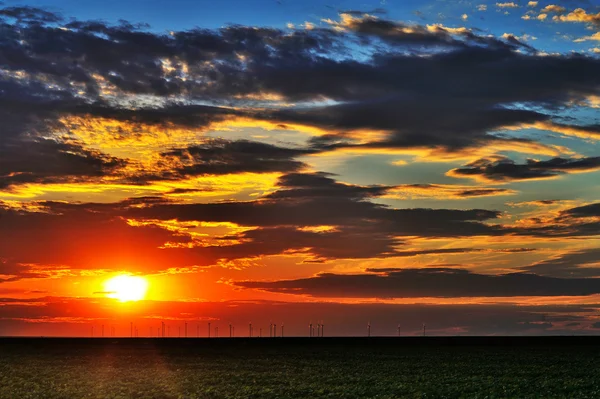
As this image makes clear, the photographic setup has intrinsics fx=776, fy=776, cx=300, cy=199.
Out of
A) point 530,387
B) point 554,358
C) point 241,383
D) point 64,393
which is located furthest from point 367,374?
point 554,358

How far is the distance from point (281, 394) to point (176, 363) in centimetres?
4567

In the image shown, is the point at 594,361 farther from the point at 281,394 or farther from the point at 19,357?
the point at 19,357

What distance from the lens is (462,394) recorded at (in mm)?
66125

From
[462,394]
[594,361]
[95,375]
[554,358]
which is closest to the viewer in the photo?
[462,394]

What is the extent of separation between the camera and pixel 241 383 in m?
78.4

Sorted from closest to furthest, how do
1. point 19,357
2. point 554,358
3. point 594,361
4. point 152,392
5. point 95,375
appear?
point 152,392, point 95,375, point 594,361, point 554,358, point 19,357

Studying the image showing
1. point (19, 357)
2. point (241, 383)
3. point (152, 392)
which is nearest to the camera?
point (152, 392)

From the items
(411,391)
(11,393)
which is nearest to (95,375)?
(11,393)

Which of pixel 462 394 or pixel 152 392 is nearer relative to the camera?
pixel 462 394

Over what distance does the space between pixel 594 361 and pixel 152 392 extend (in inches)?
2446

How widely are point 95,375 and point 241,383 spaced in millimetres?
23439

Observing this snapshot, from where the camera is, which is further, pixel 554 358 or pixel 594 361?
pixel 554 358

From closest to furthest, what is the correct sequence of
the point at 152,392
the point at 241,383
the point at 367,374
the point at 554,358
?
1. the point at 152,392
2. the point at 241,383
3. the point at 367,374
4. the point at 554,358

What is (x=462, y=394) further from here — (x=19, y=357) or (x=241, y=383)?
(x=19, y=357)
